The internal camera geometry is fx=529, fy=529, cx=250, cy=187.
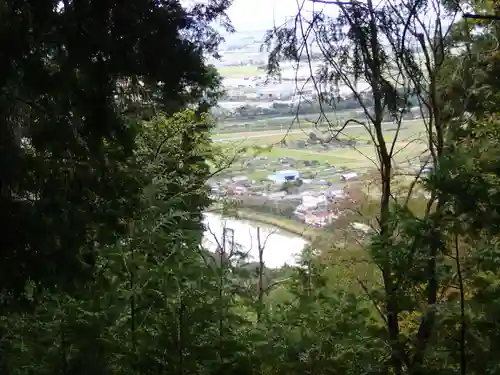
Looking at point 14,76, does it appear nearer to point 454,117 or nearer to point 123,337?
point 123,337

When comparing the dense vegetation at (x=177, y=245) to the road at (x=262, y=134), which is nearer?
the dense vegetation at (x=177, y=245)

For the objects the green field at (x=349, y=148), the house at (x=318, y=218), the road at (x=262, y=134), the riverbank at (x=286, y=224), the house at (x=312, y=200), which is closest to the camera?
the green field at (x=349, y=148)

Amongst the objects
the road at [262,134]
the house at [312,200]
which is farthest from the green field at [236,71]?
the house at [312,200]

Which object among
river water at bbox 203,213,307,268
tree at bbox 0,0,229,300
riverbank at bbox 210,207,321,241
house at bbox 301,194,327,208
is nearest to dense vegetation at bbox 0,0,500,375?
tree at bbox 0,0,229,300

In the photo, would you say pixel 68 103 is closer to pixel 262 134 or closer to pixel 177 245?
pixel 177 245

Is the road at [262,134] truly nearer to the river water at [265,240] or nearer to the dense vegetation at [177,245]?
the dense vegetation at [177,245]

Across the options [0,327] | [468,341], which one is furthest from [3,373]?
[468,341]
